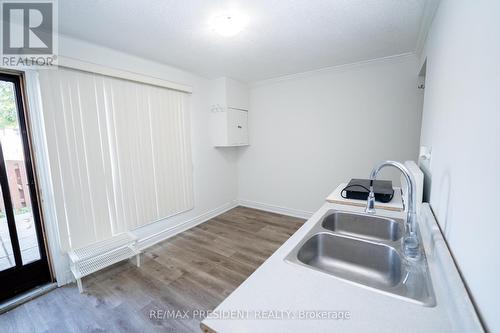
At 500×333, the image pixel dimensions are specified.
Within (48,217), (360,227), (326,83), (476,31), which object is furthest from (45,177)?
(326,83)

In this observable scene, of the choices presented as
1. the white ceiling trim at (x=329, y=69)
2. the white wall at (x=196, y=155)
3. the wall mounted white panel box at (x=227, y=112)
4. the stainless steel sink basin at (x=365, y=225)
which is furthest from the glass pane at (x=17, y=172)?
the white ceiling trim at (x=329, y=69)

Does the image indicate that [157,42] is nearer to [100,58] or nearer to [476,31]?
[100,58]

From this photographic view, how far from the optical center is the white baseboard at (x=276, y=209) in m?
3.64

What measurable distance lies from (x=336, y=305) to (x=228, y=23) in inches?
81.5

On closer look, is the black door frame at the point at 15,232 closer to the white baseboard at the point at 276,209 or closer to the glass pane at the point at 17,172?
the glass pane at the point at 17,172

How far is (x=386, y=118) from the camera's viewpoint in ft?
9.18

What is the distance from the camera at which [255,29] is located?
1.93 metres

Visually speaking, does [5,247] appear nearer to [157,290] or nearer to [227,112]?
[157,290]

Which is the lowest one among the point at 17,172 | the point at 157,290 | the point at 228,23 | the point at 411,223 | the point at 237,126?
Result: the point at 157,290

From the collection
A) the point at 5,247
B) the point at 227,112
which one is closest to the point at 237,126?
the point at 227,112

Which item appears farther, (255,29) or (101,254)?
(101,254)

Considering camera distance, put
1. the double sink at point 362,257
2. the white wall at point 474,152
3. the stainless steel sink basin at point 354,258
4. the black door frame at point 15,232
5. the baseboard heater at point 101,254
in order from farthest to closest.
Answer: the baseboard heater at point 101,254 → the black door frame at point 15,232 → the stainless steel sink basin at point 354,258 → the double sink at point 362,257 → the white wall at point 474,152

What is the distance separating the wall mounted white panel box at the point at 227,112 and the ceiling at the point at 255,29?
67 cm

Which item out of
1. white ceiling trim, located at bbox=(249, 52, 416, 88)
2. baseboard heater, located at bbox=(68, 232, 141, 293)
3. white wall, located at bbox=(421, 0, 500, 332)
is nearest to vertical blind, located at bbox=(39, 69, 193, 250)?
baseboard heater, located at bbox=(68, 232, 141, 293)
